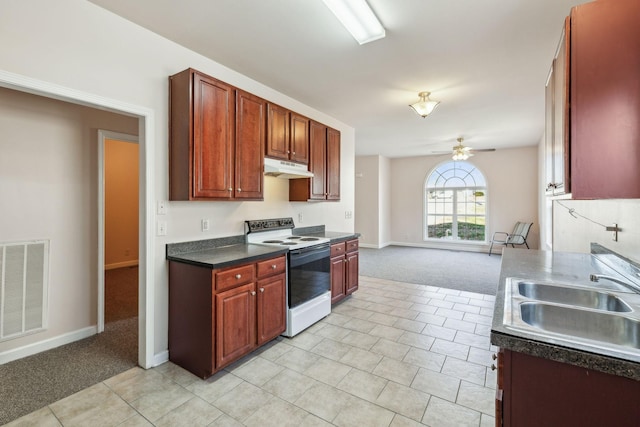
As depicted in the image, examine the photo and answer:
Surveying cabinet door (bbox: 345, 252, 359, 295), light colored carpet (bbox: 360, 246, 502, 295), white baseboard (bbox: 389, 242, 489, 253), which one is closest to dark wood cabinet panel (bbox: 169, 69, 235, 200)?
cabinet door (bbox: 345, 252, 359, 295)

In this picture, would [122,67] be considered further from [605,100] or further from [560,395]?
[560,395]

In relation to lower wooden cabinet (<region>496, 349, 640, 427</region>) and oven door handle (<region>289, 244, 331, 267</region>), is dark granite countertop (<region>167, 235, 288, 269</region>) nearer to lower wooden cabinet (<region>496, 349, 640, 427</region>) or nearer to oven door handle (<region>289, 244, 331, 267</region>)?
oven door handle (<region>289, 244, 331, 267</region>)

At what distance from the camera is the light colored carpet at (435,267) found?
487 centimetres

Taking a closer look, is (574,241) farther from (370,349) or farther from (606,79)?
(606,79)

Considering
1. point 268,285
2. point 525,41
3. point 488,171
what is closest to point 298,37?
point 525,41

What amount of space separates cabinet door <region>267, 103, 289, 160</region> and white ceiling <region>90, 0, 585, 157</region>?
388 millimetres

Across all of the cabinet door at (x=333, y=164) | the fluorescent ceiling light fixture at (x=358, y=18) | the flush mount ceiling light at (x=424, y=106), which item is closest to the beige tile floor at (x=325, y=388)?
the cabinet door at (x=333, y=164)

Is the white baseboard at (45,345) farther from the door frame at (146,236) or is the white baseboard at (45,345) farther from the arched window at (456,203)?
the arched window at (456,203)

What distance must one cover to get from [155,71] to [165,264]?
157 centimetres

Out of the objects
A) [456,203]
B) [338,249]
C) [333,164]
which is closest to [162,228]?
[338,249]

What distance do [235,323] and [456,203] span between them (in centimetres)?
743

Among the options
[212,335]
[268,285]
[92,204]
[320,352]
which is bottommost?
[320,352]

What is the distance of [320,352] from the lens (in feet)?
8.54

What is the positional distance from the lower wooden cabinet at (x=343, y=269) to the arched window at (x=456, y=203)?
17.1 feet
